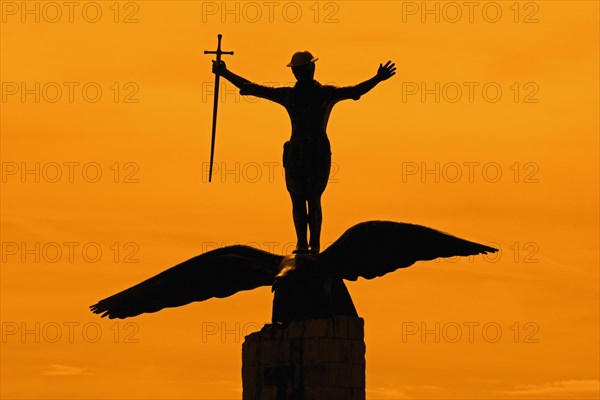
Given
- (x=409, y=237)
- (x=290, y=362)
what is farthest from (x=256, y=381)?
(x=409, y=237)

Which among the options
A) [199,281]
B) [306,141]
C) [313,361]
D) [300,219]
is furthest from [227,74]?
[313,361]

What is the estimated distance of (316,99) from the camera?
5203cm

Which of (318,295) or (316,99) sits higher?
(316,99)

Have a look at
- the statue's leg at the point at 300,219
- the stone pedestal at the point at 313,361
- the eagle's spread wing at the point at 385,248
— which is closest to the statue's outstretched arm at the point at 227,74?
the statue's leg at the point at 300,219

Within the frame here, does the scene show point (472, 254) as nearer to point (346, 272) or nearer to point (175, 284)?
point (346, 272)

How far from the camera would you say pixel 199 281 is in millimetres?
54219

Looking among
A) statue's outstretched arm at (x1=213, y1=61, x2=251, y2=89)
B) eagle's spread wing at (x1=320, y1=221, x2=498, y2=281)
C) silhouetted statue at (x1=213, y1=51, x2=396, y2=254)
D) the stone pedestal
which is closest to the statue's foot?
silhouetted statue at (x1=213, y1=51, x2=396, y2=254)

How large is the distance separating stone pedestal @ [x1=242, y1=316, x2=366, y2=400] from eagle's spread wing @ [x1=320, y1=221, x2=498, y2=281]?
1.20 metres

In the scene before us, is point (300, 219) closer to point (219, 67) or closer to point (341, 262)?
point (341, 262)

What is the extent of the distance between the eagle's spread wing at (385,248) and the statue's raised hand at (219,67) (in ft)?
→ 14.4

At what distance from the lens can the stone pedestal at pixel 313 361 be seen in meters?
50.8

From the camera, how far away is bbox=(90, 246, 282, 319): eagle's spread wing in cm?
5325

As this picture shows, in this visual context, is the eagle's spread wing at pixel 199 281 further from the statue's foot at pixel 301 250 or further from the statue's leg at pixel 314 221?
the statue's leg at pixel 314 221

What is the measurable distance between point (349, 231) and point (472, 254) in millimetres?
2584
